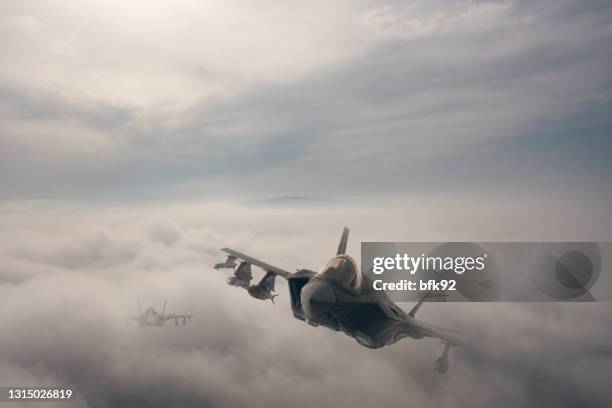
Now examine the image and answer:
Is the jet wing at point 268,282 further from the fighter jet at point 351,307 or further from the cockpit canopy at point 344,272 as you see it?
the cockpit canopy at point 344,272

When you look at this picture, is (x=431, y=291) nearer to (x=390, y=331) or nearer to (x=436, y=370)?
(x=436, y=370)

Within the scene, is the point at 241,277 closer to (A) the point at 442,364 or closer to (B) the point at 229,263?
(B) the point at 229,263

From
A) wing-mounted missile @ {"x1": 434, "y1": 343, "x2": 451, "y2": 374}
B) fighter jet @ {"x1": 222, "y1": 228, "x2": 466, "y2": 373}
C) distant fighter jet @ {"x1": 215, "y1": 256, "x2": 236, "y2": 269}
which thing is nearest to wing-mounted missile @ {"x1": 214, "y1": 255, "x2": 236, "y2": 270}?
distant fighter jet @ {"x1": 215, "y1": 256, "x2": 236, "y2": 269}

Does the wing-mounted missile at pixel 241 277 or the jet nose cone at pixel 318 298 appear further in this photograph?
the wing-mounted missile at pixel 241 277

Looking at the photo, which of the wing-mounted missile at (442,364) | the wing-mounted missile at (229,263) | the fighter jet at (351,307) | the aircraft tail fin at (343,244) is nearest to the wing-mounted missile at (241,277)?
the wing-mounted missile at (229,263)

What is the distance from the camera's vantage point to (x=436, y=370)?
25844mm

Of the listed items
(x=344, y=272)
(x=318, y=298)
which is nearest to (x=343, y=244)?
(x=344, y=272)

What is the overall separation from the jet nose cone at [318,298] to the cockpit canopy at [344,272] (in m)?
0.66

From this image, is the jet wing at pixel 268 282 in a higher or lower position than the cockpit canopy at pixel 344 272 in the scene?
higher

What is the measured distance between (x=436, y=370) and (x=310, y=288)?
14.1 metres

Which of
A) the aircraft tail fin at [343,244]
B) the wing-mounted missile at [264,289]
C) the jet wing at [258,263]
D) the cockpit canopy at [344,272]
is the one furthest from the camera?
the wing-mounted missile at [264,289]

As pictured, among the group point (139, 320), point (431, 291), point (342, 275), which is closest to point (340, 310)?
point (342, 275)

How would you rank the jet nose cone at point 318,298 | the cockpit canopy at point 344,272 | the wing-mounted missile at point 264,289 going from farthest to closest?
the wing-mounted missile at point 264,289, the cockpit canopy at point 344,272, the jet nose cone at point 318,298

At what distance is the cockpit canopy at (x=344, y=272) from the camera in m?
19.6
